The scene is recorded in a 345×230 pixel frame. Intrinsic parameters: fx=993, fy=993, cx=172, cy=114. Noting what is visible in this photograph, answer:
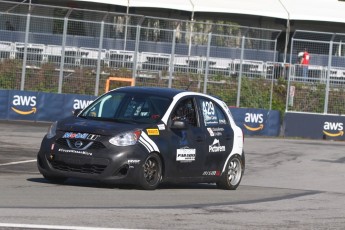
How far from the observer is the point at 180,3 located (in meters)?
39.9

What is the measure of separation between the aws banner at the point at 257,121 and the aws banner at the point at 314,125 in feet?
1.34

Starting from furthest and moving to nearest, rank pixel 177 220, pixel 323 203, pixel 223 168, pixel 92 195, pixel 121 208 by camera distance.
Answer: pixel 223 168
pixel 323 203
pixel 92 195
pixel 121 208
pixel 177 220

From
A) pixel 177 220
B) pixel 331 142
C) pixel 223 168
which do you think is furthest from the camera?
pixel 331 142

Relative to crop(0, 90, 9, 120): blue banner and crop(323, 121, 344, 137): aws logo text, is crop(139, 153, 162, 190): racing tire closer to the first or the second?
crop(0, 90, 9, 120): blue banner

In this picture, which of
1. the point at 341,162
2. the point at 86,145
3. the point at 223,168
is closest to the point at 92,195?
the point at 86,145

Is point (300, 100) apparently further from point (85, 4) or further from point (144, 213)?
point (144, 213)

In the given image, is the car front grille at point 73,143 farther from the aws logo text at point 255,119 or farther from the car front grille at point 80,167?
the aws logo text at point 255,119

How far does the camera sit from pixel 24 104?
98.6 ft

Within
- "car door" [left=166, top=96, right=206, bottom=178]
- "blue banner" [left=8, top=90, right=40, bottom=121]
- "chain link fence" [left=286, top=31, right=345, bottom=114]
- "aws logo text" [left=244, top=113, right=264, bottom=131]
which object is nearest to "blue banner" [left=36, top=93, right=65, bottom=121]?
"blue banner" [left=8, top=90, right=40, bottom=121]

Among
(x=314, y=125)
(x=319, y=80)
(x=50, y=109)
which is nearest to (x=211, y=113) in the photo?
(x=50, y=109)

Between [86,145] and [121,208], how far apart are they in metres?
2.14

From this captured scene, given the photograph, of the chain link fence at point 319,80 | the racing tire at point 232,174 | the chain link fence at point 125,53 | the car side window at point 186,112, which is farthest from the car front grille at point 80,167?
Result: the chain link fence at point 319,80

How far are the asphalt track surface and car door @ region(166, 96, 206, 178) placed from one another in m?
0.33

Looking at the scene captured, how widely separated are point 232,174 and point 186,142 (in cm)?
150
